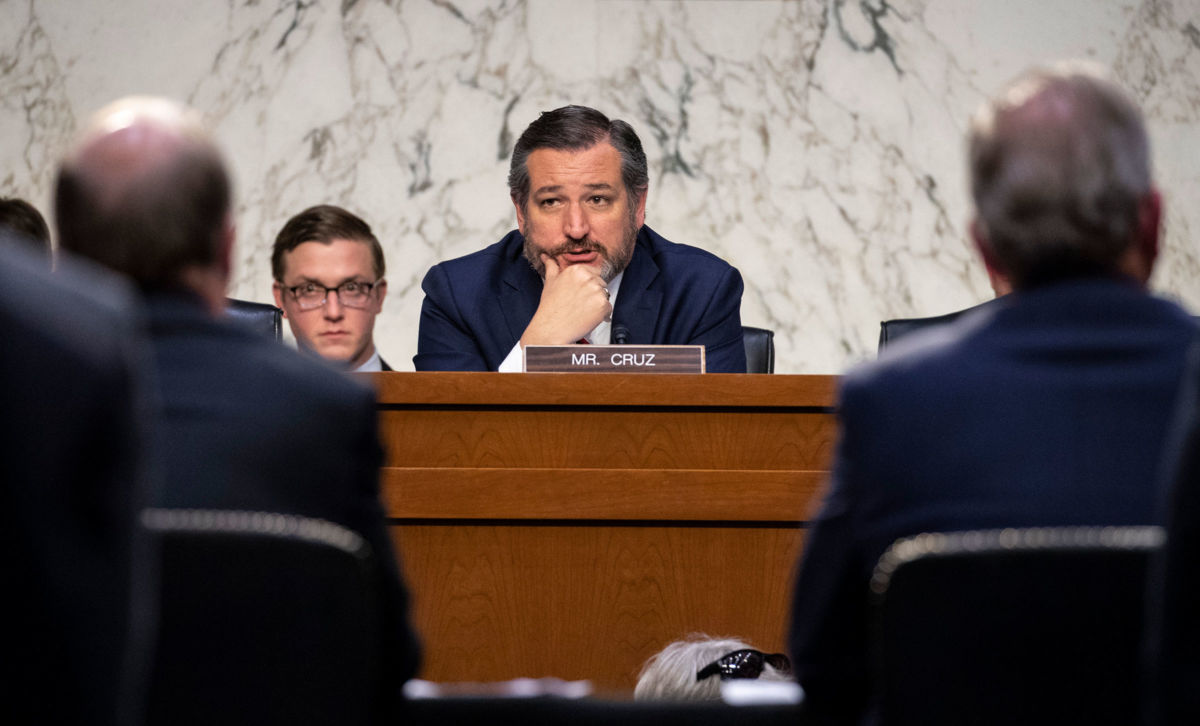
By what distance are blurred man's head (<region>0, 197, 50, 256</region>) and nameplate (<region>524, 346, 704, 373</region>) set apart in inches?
36.6

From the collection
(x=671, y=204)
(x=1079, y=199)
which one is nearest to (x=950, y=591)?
(x=1079, y=199)

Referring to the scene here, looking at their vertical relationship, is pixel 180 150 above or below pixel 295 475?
above

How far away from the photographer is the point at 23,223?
9.00 feet

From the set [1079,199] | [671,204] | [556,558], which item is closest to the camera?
[1079,199]

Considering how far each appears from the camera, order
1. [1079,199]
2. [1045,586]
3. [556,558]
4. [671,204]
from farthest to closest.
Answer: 1. [671,204]
2. [556,558]
3. [1079,199]
4. [1045,586]

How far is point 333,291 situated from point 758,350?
1052 mm

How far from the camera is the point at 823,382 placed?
242cm

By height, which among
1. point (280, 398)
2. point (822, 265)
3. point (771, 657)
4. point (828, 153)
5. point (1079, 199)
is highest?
point (828, 153)

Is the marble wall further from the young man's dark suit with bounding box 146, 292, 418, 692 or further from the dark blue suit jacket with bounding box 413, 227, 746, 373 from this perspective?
the young man's dark suit with bounding box 146, 292, 418, 692

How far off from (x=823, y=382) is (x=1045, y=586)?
1302 millimetres

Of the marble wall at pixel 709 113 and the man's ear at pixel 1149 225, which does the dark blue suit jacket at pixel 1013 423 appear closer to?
the man's ear at pixel 1149 225

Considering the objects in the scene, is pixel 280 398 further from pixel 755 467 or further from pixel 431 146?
pixel 431 146

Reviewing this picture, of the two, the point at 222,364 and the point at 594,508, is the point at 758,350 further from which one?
the point at 222,364

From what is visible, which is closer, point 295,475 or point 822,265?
point 295,475
